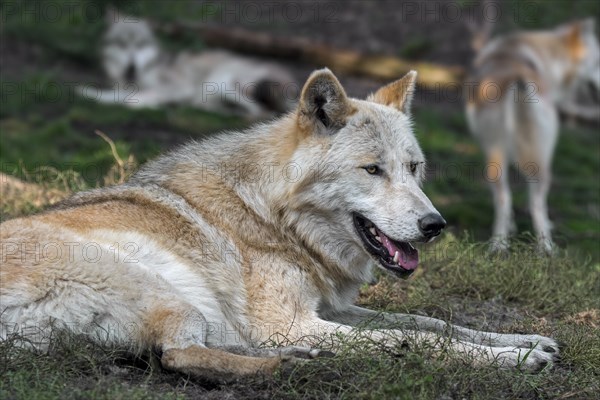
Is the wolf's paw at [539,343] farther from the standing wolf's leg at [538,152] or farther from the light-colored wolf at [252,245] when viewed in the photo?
the standing wolf's leg at [538,152]

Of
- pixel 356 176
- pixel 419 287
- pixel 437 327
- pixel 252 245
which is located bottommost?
pixel 419 287

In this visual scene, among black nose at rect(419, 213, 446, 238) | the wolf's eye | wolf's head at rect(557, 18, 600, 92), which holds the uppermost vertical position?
the wolf's eye

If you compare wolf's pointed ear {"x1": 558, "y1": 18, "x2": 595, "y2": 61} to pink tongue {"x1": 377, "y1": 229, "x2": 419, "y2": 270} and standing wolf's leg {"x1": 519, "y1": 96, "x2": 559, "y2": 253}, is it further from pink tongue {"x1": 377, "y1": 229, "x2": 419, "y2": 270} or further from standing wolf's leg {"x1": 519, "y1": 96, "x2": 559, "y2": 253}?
pink tongue {"x1": 377, "y1": 229, "x2": 419, "y2": 270}

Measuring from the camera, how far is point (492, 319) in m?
5.54

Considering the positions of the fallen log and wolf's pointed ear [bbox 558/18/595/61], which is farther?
the fallen log

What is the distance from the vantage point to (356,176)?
4750mm

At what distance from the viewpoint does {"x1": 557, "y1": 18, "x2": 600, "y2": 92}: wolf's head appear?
40.9 ft

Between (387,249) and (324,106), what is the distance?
0.84 meters

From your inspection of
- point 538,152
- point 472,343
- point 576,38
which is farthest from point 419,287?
point 576,38

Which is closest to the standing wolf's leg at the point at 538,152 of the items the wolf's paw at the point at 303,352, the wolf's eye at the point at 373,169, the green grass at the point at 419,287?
the green grass at the point at 419,287

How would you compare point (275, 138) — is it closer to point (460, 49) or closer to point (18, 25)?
point (18, 25)

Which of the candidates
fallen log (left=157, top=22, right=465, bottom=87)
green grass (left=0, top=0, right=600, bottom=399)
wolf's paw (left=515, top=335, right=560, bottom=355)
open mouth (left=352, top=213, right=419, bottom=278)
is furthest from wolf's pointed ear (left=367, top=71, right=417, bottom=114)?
fallen log (left=157, top=22, right=465, bottom=87)

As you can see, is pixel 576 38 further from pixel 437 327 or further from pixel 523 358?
pixel 523 358

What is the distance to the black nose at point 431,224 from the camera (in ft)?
14.9
